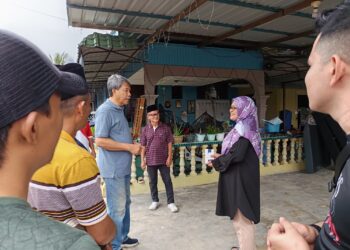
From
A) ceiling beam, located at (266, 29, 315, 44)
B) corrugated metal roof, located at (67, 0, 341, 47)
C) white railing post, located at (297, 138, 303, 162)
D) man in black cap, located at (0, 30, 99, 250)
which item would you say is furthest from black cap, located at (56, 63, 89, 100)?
white railing post, located at (297, 138, 303, 162)

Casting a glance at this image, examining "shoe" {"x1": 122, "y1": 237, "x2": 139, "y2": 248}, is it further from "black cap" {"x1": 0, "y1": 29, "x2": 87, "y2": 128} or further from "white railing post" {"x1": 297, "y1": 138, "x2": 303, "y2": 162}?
"white railing post" {"x1": 297, "y1": 138, "x2": 303, "y2": 162}

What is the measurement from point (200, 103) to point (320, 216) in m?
6.96

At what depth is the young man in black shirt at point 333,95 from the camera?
79 cm

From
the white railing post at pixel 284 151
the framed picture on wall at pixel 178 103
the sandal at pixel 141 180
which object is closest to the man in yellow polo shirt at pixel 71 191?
the sandal at pixel 141 180

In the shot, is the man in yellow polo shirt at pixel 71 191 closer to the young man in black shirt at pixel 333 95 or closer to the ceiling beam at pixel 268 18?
the young man in black shirt at pixel 333 95

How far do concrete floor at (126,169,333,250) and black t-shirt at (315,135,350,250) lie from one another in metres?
2.43

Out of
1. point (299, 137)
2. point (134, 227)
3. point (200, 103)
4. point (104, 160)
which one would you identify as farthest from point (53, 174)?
point (200, 103)

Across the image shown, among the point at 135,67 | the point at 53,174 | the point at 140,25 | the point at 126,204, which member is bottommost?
the point at 126,204

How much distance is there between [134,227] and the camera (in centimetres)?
365

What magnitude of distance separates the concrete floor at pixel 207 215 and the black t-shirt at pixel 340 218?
7.98 ft

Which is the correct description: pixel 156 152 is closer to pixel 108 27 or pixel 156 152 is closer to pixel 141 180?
pixel 141 180

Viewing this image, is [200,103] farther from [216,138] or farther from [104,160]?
[104,160]

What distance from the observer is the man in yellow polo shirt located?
117 cm

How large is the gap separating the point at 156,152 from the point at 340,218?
356cm
